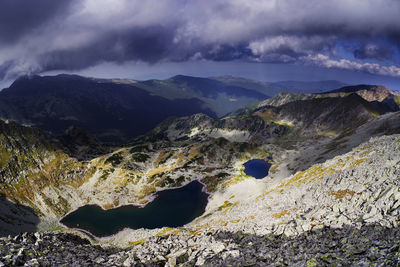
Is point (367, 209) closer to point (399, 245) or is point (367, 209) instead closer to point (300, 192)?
point (399, 245)

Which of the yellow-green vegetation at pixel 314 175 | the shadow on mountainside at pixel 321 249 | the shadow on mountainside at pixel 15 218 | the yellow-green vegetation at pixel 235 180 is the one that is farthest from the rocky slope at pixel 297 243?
the yellow-green vegetation at pixel 235 180

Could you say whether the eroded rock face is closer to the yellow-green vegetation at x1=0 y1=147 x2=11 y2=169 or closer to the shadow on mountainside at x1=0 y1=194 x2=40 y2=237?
the shadow on mountainside at x1=0 y1=194 x2=40 y2=237

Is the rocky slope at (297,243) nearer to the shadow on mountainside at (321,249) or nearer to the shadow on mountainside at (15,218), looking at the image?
the shadow on mountainside at (321,249)

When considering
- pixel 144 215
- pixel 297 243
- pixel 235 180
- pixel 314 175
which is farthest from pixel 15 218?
pixel 314 175

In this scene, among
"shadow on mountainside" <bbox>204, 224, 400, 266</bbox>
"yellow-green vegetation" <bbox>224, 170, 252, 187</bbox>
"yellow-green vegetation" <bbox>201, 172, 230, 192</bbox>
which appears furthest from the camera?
"yellow-green vegetation" <bbox>201, 172, 230, 192</bbox>

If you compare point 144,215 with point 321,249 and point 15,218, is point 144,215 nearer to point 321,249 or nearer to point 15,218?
point 15,218

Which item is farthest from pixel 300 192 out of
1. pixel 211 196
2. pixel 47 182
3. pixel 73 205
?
pixel 47 182

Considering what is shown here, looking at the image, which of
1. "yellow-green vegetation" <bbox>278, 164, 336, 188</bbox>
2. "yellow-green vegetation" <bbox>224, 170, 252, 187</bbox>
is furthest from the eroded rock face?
"yellow-green vegetation" <bbox>224, 170, 252, 187</bbox>
